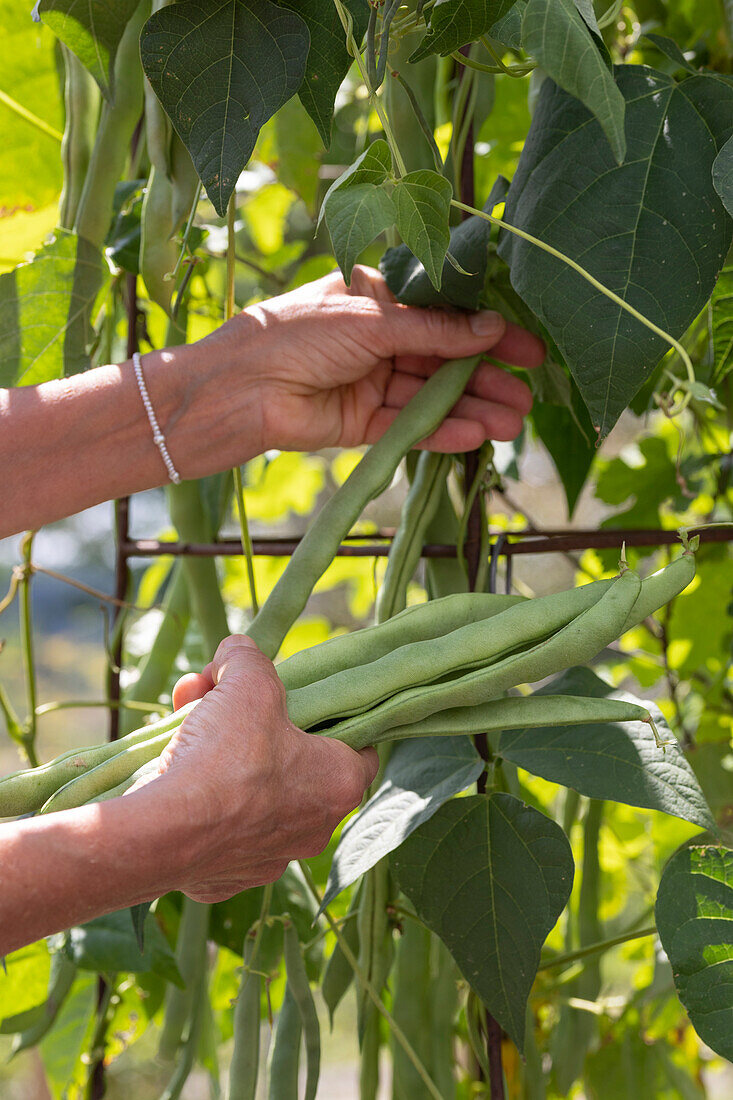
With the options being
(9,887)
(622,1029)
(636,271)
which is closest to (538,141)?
(636,271)

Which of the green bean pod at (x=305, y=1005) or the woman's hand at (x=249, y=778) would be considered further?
the green bean pod at (x=305, y=1005)

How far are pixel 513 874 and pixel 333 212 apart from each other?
1.57ft

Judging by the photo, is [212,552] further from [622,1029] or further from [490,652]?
[622,1029]

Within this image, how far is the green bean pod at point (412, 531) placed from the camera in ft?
2.57

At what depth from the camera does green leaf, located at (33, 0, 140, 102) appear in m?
0.66

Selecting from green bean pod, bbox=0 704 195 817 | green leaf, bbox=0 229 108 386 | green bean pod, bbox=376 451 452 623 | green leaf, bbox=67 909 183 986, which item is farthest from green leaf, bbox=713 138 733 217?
green leaf, bbox=67 909 183 986

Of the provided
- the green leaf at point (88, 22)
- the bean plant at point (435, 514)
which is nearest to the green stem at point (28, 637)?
the bean plant at point (435, 514)

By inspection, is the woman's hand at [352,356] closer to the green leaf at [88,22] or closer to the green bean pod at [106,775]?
the green leaf at [88,22]

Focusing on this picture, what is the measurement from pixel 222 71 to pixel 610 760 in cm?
54

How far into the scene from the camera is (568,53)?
0.48 metres

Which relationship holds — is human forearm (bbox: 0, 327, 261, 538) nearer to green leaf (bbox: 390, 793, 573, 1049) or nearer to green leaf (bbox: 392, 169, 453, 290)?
green leaf (bbox: 392, 169, 453, 290)

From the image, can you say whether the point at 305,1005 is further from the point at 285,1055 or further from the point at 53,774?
the point at 53,774

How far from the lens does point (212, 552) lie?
948mm

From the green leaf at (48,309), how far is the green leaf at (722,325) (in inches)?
22.8
